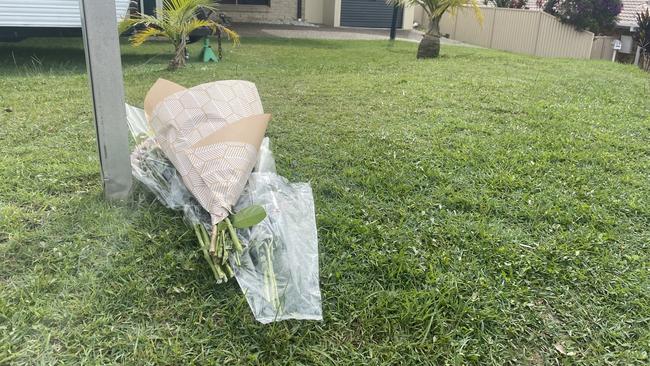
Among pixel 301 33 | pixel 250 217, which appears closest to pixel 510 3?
pixel 301 33

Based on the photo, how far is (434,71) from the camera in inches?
→ 294

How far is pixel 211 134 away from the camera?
102 inches

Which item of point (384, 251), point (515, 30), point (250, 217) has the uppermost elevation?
point (515, 30)

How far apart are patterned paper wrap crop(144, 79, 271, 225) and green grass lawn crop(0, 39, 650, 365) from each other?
0.91ft

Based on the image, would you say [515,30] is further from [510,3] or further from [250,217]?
[250,217]

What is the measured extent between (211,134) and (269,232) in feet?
2.18

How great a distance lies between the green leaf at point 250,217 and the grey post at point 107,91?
2.81 ft

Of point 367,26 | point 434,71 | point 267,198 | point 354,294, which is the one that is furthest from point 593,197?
point 367,26

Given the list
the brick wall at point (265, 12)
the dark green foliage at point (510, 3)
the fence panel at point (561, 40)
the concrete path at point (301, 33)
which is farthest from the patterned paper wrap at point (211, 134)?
the dark green foliage at point (510, 3)

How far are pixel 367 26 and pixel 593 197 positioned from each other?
17.2m

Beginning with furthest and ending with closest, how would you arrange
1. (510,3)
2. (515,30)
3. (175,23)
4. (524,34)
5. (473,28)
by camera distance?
(510,3) < (473,28) < (515,30) < (524,34) < (175,23)

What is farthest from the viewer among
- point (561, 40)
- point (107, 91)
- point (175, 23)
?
point (561, 40)

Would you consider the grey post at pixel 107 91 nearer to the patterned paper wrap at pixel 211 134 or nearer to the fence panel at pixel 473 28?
the patterned paper wrap at pixel 211 134

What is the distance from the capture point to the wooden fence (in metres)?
14.2
